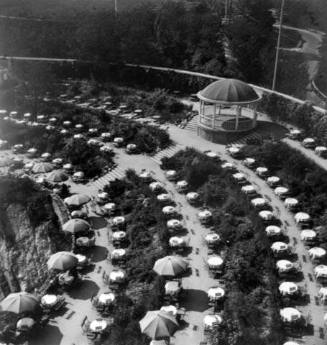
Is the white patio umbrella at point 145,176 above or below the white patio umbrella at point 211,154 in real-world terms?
below

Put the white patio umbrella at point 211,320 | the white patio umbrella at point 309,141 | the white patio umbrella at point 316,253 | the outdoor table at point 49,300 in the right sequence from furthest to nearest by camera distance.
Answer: the white patio umbrella at point 309,141 < the white patio umbrella at point 316,253 < the outdoor table at point 49,300 < the white patio umbrella at point 211,320

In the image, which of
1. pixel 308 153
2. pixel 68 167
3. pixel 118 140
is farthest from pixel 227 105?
pixel 68 167

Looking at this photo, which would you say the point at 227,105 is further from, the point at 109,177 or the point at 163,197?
the point at 163,197

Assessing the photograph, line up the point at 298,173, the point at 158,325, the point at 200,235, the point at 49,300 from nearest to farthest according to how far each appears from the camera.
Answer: the point at 158,325, the point at 49,300, the point at 200,235, the point at 298,173

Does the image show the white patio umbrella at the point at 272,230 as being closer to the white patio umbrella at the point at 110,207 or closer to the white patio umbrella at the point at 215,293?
the white patio umbrella at the point at 215,293

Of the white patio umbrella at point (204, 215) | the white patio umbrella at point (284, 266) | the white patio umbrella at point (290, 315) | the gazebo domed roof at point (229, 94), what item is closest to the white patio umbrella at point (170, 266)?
the white patio umbrella at point (284, 266)

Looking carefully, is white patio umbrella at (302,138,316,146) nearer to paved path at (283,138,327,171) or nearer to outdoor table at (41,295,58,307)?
paved path at (283,138,327,171)

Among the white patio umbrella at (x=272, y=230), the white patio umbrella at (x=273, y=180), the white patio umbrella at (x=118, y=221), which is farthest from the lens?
the white patio umbrella at (x=273, y=180)

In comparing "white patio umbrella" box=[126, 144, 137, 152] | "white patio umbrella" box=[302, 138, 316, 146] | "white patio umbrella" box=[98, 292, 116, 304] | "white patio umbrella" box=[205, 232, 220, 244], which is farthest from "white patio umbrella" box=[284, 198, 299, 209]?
"white patio umbrella" box=[126, 144, 137, 152]
